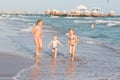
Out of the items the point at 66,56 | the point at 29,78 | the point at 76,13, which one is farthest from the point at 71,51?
the point at 76,13

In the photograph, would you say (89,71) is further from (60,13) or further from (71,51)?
(60,13)

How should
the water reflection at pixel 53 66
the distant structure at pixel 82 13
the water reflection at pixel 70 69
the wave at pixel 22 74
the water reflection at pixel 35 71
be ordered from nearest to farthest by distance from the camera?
the wave at pixel 22 74 < the water reflection at pixel 35 71 < the water reflection at pixel 70 69 < the water reflection at pixel 53 66 < the distant structure at pixel 82 13

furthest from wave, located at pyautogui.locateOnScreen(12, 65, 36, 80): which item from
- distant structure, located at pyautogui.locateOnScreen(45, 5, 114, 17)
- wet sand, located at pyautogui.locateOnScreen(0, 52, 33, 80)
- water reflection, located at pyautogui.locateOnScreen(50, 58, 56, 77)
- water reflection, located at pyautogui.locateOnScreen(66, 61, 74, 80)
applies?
distant structure, located at pyautogui.locateOnScreen(45, 5, 114, 17)

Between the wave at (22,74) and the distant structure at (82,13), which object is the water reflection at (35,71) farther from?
the distant structure at (82,13)

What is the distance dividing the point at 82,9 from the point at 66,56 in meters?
119

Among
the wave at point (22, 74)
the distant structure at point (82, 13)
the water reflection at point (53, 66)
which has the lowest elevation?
the distant structure at point (82, 13)

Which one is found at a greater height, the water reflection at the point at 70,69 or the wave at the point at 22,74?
the wave at the point at 22,74

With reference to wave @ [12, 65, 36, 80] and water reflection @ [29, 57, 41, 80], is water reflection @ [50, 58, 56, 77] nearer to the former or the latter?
water reflection @ [29, 57, 41, 80]

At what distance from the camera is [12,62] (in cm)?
1227

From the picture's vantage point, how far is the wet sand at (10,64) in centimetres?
992

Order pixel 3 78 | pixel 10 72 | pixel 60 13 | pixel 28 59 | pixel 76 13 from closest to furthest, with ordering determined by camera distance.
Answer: pixel 3 78 < pixel 10 72 < pixel 28 59 < pixel 76 13 < pixel 60 13

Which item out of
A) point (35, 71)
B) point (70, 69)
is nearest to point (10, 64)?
point (35, 71)

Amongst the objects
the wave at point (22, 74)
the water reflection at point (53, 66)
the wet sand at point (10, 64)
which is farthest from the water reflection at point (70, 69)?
the wet sand at point (10, 64)

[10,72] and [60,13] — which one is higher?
[10,72]
